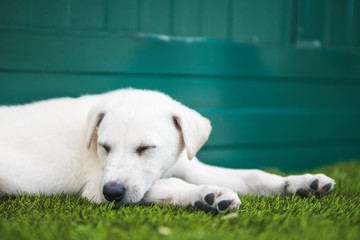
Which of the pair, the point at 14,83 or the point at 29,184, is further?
the point at 14,83

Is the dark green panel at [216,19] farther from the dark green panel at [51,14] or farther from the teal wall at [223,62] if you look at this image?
the dark green panel at [51,14]

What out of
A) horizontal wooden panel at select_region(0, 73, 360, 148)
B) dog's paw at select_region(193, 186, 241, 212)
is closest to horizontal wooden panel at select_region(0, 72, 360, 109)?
horizontal wooden panel at select_region(0, 73, 360, 148)

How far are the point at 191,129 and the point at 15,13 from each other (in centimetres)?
218

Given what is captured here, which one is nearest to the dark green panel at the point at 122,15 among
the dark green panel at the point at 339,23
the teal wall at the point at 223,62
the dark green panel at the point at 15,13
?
the teal wall at the point at 223,62

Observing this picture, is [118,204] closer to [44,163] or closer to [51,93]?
[44,163]

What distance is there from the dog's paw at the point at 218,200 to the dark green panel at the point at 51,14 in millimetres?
2455

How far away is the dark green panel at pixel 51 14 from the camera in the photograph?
12.5 feet

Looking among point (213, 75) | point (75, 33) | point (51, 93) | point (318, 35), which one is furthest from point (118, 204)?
point (318, 35)

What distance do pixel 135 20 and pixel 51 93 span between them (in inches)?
46.9

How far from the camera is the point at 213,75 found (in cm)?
461

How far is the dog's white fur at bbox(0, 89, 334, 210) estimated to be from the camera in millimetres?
2629

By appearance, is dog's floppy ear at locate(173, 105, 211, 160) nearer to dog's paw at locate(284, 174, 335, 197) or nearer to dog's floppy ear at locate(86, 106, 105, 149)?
dog's floppy ear at locate(86, 106, 105, 149)

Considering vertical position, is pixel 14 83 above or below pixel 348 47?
below

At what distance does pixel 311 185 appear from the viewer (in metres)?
2.87
